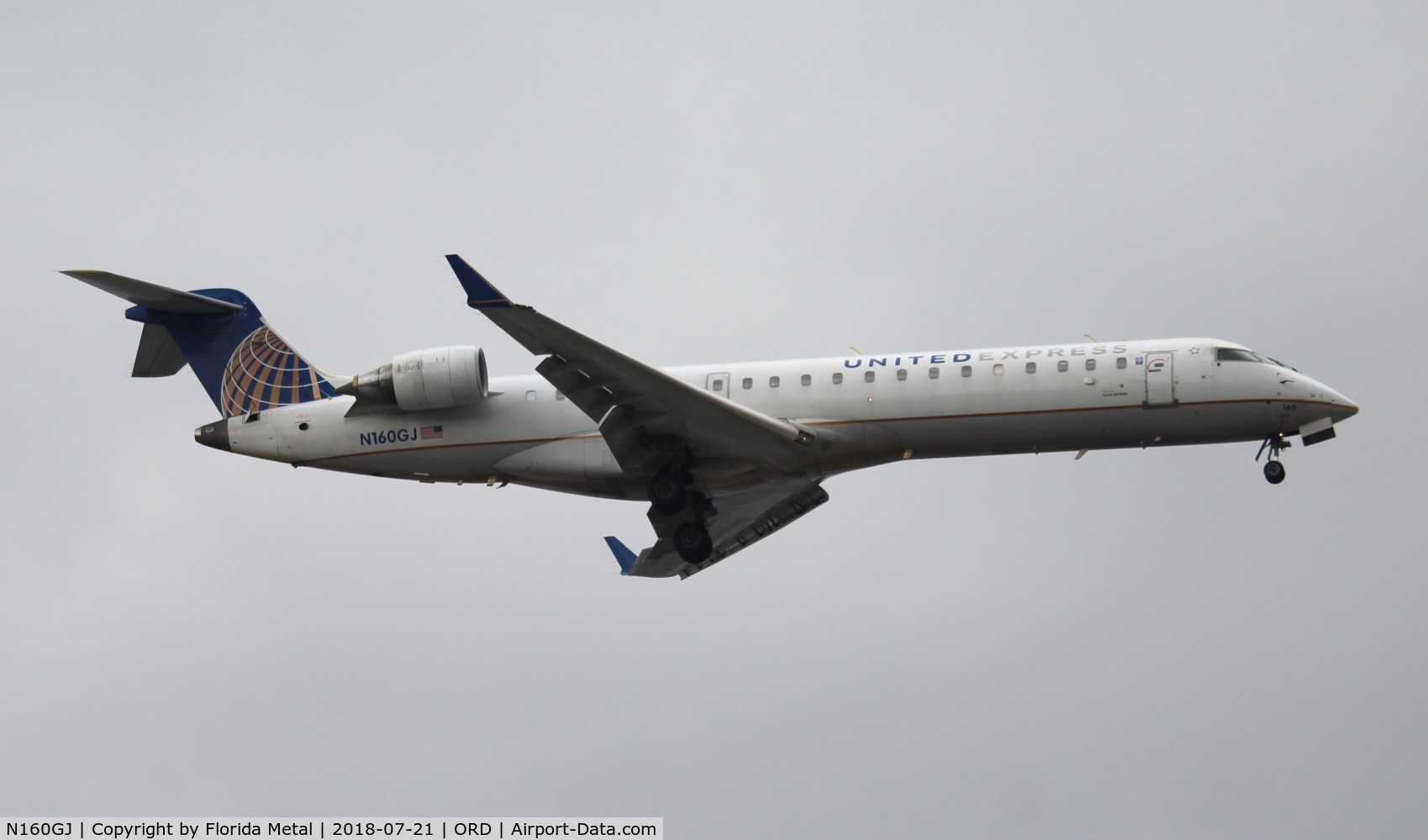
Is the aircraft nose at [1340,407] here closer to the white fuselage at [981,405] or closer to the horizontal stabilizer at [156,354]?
the white fuselage at [981,405]

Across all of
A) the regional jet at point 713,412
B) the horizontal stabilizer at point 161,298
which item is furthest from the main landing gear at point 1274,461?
the horizontal stabilizer at point 161,298

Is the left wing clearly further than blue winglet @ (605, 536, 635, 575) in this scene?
No

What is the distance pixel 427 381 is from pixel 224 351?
4.64 m

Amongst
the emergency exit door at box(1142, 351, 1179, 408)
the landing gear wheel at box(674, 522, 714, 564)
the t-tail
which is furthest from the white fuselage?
the t-tail

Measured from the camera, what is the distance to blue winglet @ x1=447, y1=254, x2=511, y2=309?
21.7m

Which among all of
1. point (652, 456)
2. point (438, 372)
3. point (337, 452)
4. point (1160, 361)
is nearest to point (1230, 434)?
point (1160, 361)

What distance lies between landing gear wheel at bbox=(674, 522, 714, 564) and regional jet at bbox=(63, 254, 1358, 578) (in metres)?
0.03

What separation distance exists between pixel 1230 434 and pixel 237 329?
17363 mm

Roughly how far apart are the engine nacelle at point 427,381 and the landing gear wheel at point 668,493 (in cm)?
333

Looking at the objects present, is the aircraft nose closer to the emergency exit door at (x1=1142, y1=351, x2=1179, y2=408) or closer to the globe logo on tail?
the emergency exit door at (x1=1142, y1=351, x2=1179, y2=408)

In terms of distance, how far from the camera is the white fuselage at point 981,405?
80.7 feet

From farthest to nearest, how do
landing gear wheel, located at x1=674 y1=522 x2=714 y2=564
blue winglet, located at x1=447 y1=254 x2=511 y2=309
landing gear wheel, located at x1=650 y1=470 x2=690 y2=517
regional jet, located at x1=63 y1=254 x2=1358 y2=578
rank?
landing gear wheel, located at x1=674 y1=522 x2=714 y2=564 → landing gear wheel, located at x1=650 y1=470 x2=690 y2=517 → regional jet, located at x1=63 y1=254 x2=1358 y2=578 → blue winglet, located at x1=447 y1=254 x2=511 y2=309

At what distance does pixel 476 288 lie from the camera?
2184 centimetres

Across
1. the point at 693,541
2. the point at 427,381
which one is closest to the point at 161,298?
the point at 427,381
